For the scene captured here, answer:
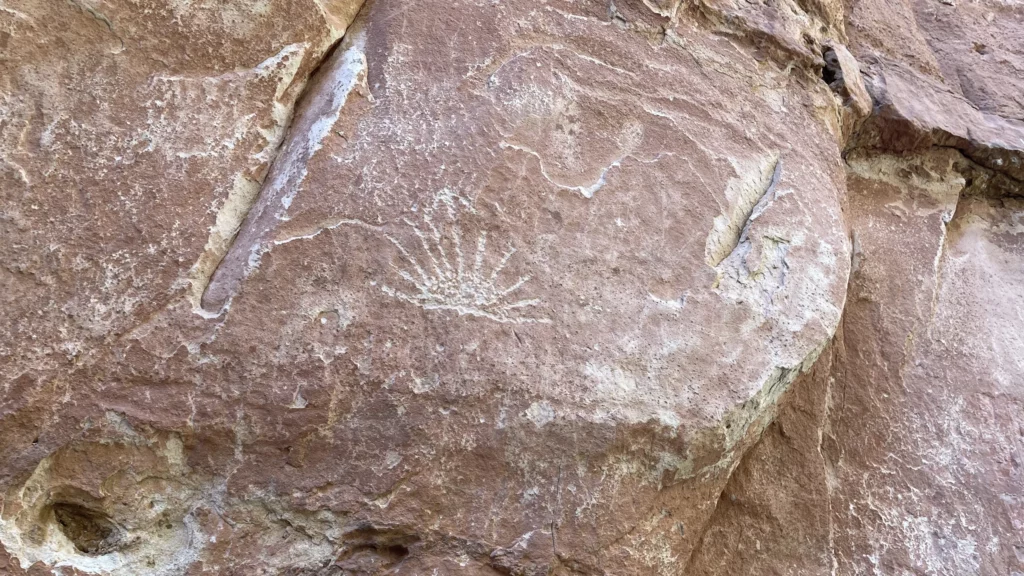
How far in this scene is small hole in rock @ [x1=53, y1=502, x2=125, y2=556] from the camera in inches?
53.0

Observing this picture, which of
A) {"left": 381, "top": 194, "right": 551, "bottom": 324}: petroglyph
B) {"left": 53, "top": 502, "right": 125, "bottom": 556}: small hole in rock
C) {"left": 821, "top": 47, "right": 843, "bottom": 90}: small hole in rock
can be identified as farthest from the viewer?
{"left": 821, "top": 47, "right": 843, "bottom": 90}: small hole in rock

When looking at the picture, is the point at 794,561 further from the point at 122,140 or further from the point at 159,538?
the point at 122,140

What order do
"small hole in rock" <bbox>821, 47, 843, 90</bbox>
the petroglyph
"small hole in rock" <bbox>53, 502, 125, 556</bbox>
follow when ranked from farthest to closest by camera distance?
1. "small hole in rock" <bbox>821, 47, 843, 90</bbox>
2. the petroglyph
3. "small hole in rock" <bbox>53, 502, 125, 556</bbox>

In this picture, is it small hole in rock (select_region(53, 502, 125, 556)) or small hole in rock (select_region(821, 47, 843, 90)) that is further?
small hole in rock (select_region(821, 47, 843, 90))

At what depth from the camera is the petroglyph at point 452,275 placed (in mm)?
1481

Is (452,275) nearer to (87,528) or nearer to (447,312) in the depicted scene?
(447,312)

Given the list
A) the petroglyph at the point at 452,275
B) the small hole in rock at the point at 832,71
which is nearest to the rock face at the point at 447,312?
the petroglyph at the point at 452,275

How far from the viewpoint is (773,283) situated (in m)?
1.71

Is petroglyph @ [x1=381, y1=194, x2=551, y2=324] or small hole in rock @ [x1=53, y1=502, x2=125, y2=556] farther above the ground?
petroglyph @ [x1=381, y1=194, x2=551, y2=324]

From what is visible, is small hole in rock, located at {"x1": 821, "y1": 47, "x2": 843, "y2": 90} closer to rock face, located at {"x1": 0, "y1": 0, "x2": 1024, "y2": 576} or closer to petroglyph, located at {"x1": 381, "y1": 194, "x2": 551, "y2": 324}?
rock face, located at {"x1": 0, "y1": 0, "x2": 1024, "y2": 576}

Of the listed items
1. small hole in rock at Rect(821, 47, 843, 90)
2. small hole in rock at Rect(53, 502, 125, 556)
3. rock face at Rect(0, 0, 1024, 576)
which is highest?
small hole in rock at Rect(821, 47, 843, 90)

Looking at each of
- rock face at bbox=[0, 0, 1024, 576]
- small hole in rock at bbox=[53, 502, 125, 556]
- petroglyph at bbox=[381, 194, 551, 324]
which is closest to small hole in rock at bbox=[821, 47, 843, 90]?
rock face at bbox=[0, 0, 1024, 576]

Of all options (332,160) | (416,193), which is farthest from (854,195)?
(332,160)

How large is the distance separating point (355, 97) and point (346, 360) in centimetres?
57
